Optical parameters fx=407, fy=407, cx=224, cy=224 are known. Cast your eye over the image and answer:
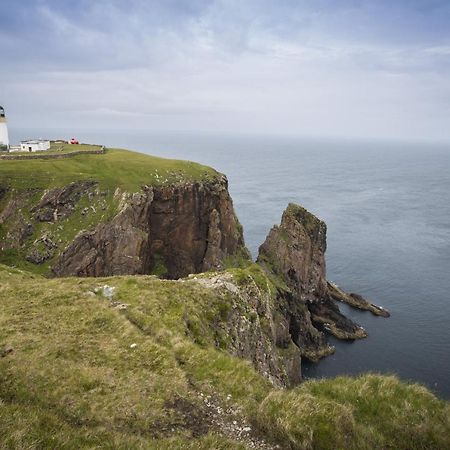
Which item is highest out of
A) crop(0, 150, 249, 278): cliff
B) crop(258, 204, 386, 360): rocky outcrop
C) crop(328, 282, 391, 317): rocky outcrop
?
crop(0, 150, 249, 278): cliff

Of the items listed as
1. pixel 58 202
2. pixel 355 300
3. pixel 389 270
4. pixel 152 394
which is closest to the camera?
pixel 152 394

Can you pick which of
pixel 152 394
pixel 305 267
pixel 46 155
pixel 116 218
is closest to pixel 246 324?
pixel 152 394

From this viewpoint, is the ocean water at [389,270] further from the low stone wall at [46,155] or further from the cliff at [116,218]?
the low stone wall at [46,155]

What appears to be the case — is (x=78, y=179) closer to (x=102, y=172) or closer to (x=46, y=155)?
(x=102, y=172)

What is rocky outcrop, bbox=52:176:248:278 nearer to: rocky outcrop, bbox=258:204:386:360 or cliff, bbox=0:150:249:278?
cliff, bbox=0:150:249:278

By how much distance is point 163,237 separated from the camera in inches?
3076

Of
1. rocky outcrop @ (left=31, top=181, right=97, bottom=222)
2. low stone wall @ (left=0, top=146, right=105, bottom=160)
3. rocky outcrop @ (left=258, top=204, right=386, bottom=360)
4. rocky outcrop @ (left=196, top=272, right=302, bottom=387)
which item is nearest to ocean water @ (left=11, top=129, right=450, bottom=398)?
rocky outcrop @ (left=258, top=204, right=386, bottom=360)

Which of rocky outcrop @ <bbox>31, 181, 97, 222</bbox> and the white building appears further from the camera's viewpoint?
the white building

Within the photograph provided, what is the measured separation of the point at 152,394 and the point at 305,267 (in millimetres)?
71803

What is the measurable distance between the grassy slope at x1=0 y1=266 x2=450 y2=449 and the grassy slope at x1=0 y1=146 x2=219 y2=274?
137 ft

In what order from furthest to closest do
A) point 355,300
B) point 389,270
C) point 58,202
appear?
point 389,270 → point 355,300 → point 58,202

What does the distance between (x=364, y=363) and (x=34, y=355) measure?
62.0 m

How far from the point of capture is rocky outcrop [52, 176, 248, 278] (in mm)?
63312

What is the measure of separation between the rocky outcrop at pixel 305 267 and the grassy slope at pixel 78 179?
64.9ft
